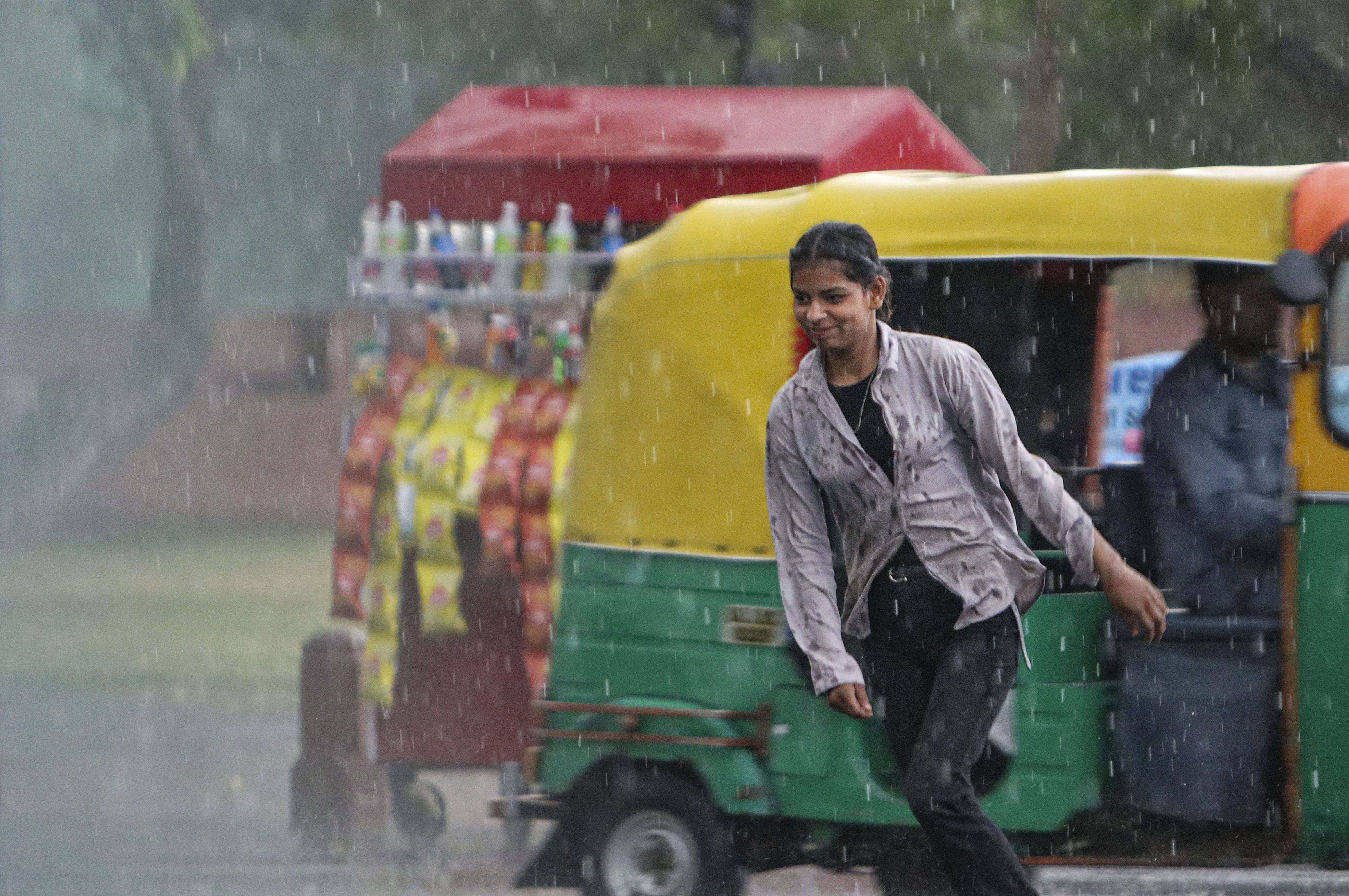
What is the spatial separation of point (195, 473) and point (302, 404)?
245cm

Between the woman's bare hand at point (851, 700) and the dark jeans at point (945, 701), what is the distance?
147 mm

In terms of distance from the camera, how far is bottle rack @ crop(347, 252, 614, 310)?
7336mm

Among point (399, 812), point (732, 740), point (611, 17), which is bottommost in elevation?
point (399, 812)

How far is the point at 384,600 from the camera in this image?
23.4 feet

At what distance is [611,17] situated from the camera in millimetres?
17906

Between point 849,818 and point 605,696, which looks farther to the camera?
point 605,696

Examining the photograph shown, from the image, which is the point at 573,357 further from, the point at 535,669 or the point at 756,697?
the point at 756,697

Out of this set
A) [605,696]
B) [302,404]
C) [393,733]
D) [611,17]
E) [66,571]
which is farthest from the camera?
[302,404]

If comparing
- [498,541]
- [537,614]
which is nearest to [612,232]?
[498,541]

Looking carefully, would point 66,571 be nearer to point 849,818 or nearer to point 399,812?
point 399,812

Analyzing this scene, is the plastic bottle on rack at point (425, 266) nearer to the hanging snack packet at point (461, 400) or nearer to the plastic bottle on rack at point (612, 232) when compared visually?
the hanging snack packet at point (461, 400)

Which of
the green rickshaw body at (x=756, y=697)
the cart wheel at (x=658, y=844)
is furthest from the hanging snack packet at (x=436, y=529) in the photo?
the cart wheel at (x=658, y=844)

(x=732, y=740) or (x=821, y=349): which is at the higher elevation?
(x=821, y=349)

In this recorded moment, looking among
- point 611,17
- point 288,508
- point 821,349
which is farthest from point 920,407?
point 288,508
